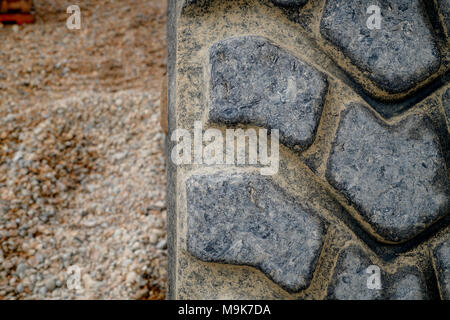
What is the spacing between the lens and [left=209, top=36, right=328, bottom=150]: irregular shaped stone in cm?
47

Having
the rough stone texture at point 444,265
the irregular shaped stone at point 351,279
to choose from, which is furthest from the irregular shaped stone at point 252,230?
the rough stone texture at point 444,265

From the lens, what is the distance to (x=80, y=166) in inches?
40.6

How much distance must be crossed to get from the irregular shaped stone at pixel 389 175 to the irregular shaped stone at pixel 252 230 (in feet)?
0.25

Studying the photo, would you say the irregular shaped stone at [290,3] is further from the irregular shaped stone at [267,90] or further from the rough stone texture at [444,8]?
the rough stone texture at [444,8]

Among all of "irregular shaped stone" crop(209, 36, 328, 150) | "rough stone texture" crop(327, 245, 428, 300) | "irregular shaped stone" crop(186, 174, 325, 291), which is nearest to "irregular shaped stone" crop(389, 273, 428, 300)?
"rough stone texture" crop(327, 245, 428, 300)

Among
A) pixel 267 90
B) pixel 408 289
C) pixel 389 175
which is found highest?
pixel 267 90

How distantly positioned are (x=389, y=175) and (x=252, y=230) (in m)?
0.18

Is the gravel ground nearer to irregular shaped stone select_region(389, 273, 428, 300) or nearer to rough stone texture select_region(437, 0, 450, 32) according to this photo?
irregular shaped stone select_region(389, 273, 428, 300)

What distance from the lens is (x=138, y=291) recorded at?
0.81 m

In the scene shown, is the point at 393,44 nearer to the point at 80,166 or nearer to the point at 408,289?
the point at 408,289


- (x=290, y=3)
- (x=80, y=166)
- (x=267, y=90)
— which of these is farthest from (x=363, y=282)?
(x=80, y=166)

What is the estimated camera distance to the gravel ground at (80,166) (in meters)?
0.83

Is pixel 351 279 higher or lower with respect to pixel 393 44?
lower

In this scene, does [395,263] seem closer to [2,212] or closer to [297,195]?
[297,195]
